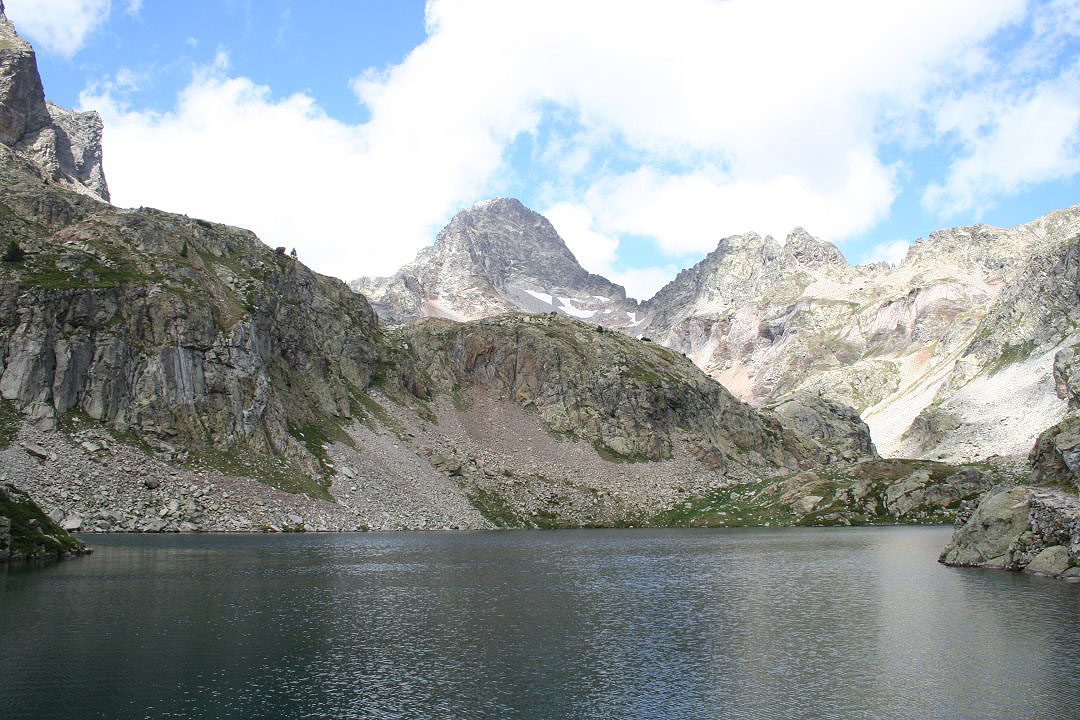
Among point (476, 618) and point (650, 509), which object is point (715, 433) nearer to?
point (650, 509)

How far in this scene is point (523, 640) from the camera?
40.3m

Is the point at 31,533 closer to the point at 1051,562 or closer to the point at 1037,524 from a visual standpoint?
the point at 1051,562

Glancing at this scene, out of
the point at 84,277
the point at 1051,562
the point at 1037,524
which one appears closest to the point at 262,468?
the point at 84,277

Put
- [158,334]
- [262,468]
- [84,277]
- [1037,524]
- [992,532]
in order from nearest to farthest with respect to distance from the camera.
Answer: [1037,524], [992,532], [262,468], [158,334], [84,277]

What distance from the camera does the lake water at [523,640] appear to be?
29188 millimetres

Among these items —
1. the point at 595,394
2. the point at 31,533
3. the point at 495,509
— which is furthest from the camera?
the point at 595,394

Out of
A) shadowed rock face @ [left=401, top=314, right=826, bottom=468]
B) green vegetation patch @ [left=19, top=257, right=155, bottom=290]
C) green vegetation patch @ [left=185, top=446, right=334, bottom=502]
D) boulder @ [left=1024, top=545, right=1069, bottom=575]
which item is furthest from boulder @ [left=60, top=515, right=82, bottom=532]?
boulder @ [left=1024, top=545, right=1069, bottom=575]

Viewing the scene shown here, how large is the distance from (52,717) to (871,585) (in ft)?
185

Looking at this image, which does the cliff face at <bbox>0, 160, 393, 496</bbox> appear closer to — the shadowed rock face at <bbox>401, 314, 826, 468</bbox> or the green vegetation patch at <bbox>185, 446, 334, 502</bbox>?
the green vegetation patch at <bbox>185, 446, 334, 502</bbox>

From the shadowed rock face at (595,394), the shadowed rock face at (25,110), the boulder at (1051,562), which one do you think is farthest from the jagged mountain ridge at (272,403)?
the boulder at (1051,562)

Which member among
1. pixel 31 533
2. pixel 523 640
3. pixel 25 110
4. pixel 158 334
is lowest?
pixel 523 640

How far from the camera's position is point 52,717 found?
26.2m

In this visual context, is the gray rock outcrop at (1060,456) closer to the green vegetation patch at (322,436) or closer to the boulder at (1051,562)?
the boulder at (1051,562)

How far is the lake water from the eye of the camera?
29.2 meters
